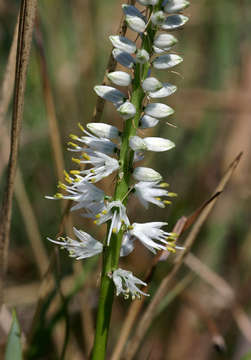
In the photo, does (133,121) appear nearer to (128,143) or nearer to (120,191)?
(128,143)

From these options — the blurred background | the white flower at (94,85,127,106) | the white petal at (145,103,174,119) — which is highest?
the white flower at (94,85,127,106)

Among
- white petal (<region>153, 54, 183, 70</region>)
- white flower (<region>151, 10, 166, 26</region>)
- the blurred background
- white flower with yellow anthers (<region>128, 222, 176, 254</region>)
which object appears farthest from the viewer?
the blurred background

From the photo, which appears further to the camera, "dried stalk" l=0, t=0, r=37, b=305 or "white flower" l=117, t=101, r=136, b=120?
"dried stalk" l=0, t=0, r=37, b=305

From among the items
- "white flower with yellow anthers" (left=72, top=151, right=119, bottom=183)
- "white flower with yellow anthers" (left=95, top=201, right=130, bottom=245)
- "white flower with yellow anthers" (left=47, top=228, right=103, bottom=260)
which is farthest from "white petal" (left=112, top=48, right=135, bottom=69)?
"white flower with yellow anthers" (left=47, top=228, right=103, bottom=260)

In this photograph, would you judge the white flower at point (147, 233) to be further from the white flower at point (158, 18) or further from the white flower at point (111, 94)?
the white flower at point (158, 18)

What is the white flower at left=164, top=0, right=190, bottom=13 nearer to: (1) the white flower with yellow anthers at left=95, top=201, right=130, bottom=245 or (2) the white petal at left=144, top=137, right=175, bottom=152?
(2) the white petal at left=144, top=137, right=175, bottom=152

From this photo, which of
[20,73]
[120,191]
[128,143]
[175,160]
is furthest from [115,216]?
[175,160]
